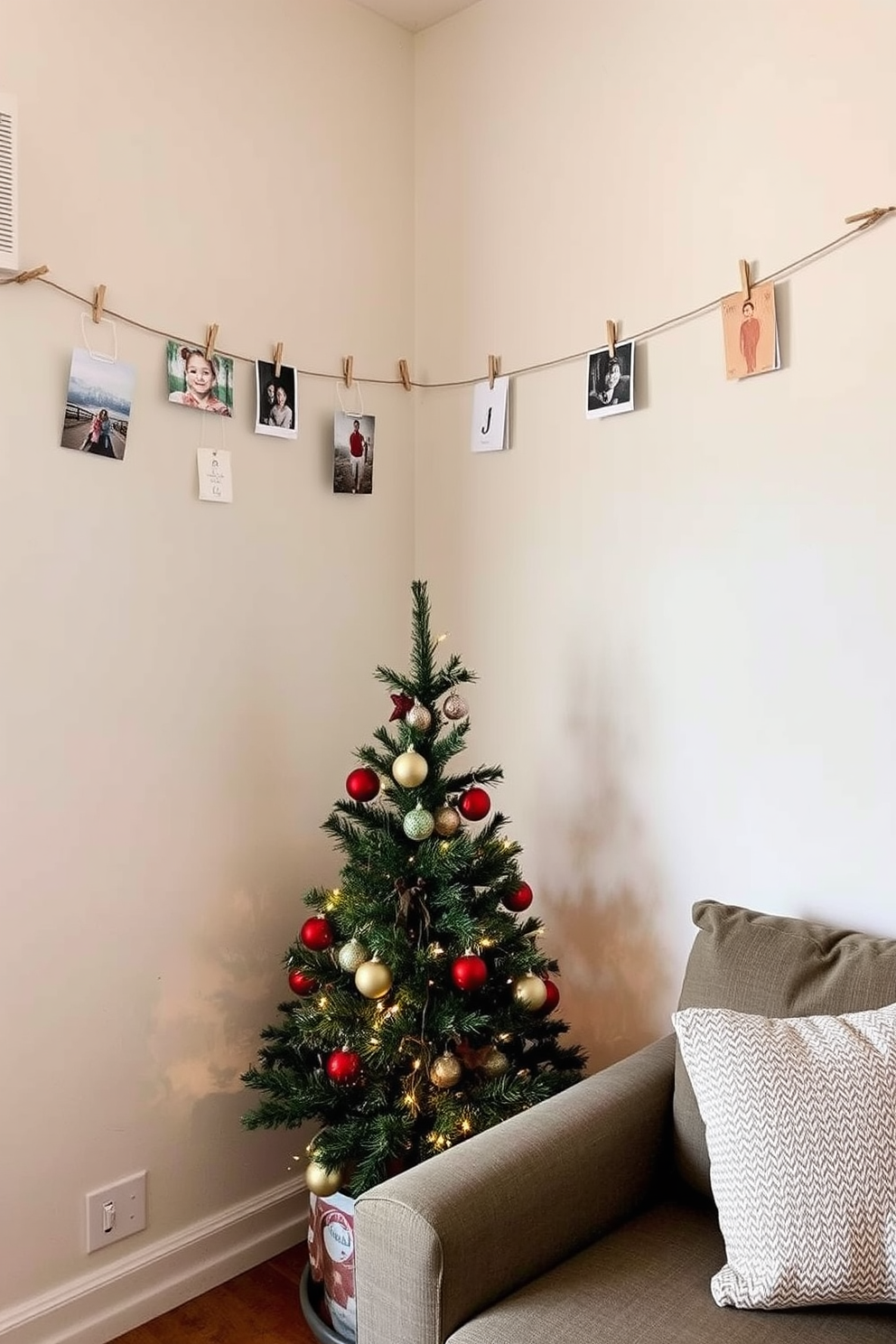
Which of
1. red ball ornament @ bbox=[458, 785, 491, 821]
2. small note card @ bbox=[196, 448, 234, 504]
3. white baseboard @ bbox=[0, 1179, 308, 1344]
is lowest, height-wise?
white baseboard @ bbox=[0, 1179, 308, 1344]

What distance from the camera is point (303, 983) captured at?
2031 millimetres

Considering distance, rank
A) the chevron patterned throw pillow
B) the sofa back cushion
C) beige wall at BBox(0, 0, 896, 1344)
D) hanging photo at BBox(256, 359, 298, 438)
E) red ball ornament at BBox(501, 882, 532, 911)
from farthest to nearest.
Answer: hanging photo at BBox(256, 359, 298, 438) → red ball ornament at BBox(501, 882, 532, 911) → beige wall at BBox(0, 0, 896, 1344) → the sofa back cushion → the chevron patterned throw pillow

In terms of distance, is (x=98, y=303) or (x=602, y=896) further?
(x=602, y=896)

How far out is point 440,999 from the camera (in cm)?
191

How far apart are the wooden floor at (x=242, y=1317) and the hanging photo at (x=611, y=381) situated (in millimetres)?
1878

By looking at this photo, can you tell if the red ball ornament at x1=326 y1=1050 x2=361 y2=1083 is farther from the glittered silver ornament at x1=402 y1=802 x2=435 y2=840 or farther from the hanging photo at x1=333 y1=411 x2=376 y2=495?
the hanging photo at x1=333 y1=411 x2=376 y2=495

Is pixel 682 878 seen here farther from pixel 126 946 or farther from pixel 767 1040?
pixel 126 946

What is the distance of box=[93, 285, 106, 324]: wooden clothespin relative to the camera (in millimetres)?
1983

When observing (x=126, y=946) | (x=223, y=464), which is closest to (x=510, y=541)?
(x=223, y=464)

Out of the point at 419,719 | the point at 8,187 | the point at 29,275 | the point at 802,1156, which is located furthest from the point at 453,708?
the point at 8,187

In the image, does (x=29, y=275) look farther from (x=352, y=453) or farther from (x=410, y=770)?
(x=410, y=770)

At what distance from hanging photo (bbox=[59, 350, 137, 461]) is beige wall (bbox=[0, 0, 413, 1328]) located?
1.1 inches

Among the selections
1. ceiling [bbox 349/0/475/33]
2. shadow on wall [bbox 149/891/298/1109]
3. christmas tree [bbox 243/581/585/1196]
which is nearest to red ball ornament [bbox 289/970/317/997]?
christmas tree [bbox 243/581/585/1196]

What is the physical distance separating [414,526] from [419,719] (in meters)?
0.78
